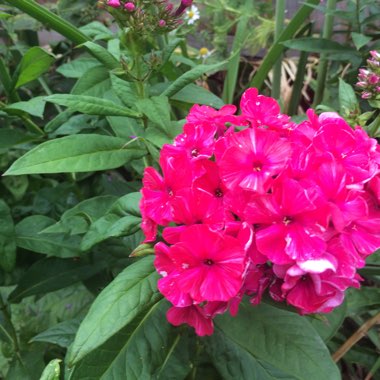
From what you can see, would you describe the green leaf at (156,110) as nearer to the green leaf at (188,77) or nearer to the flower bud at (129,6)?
the green leaf at (188,77)

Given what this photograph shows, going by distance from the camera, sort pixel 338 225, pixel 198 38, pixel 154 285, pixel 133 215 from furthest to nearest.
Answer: pixel 198 38 → pixel 133 215 → pixel 154 285 → pixel 338 225

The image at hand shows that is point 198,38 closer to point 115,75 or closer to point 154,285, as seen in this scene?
point 115,75

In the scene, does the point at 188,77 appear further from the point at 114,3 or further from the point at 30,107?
the point at 30,107

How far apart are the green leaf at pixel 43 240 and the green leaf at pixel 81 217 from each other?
0.40 feet

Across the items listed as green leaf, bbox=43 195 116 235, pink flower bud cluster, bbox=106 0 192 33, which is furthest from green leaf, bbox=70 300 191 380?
pink flower bud cluster, bbox=106 0 192 33

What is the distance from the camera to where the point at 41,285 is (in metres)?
1.13

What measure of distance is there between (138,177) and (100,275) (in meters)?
0.34

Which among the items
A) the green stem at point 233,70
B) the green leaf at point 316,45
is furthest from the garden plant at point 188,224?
the green stem at point 233,70

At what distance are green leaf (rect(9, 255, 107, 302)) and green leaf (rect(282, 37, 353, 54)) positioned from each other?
83cm

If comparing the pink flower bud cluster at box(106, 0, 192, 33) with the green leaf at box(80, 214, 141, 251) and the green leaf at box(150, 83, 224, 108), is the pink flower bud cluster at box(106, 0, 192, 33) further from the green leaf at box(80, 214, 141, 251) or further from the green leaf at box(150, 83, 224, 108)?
the green leaf at box(80, 214, 141, 251)

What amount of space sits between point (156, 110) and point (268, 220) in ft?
1.19

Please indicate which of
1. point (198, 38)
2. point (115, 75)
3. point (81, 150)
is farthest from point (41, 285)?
point (198, 38)

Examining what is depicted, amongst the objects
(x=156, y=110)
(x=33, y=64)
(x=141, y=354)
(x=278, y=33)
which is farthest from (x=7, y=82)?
(x=278, y=33)

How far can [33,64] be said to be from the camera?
1.12 m
